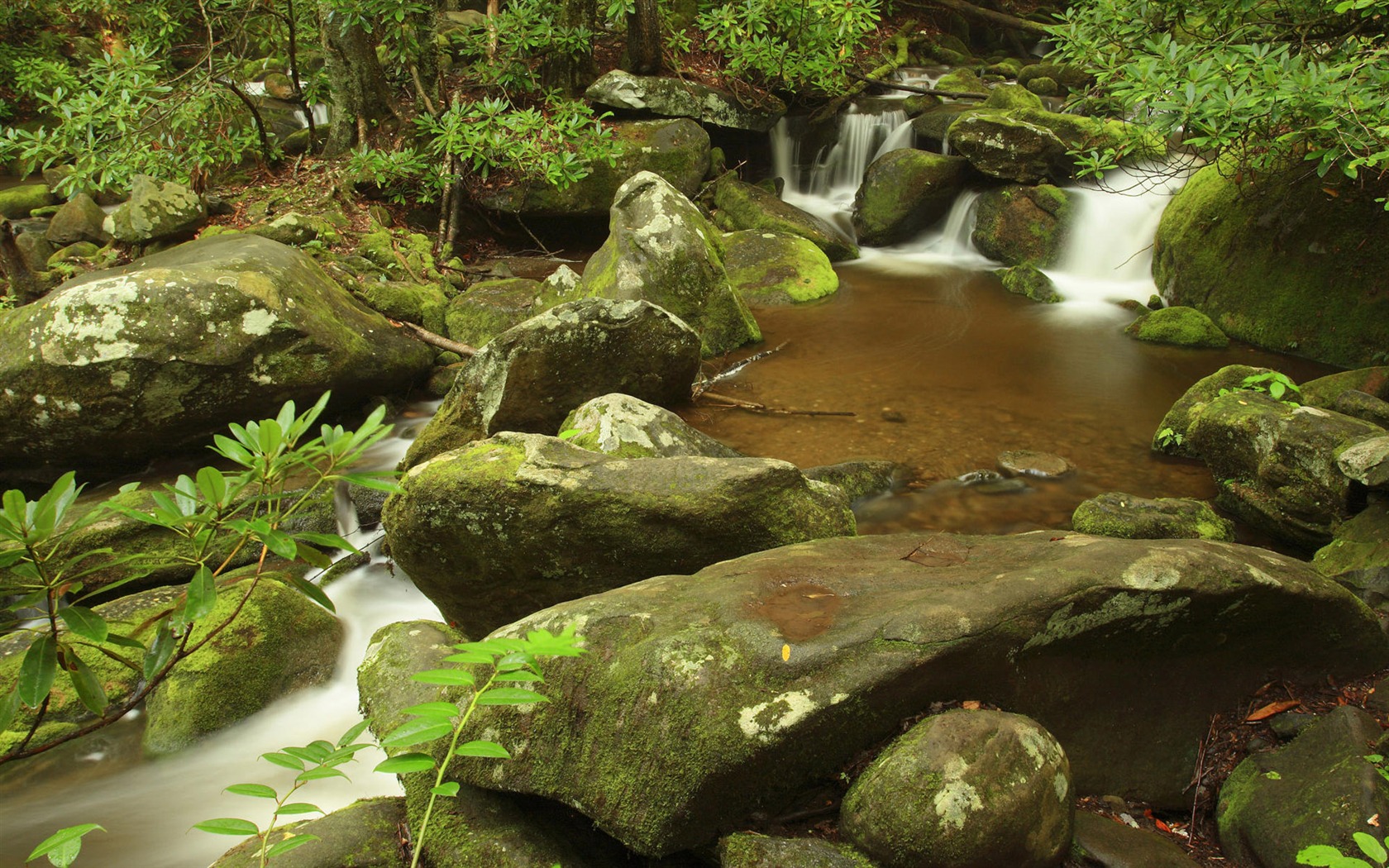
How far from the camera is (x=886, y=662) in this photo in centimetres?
233

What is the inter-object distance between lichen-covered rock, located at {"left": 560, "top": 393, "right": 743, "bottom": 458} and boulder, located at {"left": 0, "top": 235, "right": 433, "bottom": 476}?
2475 millimetres

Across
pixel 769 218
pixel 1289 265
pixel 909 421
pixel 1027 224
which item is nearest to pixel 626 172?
pixel 769 218

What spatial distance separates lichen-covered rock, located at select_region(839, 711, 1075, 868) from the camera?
2100 millimetres

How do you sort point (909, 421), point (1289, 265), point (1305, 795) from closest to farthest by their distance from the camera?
point (1305, 795)
point (909, 421)
point (1289, 265)

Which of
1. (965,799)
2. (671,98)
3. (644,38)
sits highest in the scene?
(644,38)

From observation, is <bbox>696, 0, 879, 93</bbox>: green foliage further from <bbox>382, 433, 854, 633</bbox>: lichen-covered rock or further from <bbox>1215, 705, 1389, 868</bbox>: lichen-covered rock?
<bbox>1215, 705, 1389, 868</bbox>: lichen-covered rock

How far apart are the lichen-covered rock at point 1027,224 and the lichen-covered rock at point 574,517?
27.1 ft

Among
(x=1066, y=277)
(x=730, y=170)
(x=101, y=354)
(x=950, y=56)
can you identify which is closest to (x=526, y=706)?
(x=101, y=354)

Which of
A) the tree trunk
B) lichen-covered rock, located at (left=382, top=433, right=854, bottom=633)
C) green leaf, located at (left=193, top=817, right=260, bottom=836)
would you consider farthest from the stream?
the tree trunk

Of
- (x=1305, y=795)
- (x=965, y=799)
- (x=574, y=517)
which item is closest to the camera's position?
(x=965, y=799)

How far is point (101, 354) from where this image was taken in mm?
5512

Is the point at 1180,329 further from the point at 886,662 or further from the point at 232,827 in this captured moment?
the point at 232,827

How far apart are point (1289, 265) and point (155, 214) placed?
35.0 feet

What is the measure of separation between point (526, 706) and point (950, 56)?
17023mm
